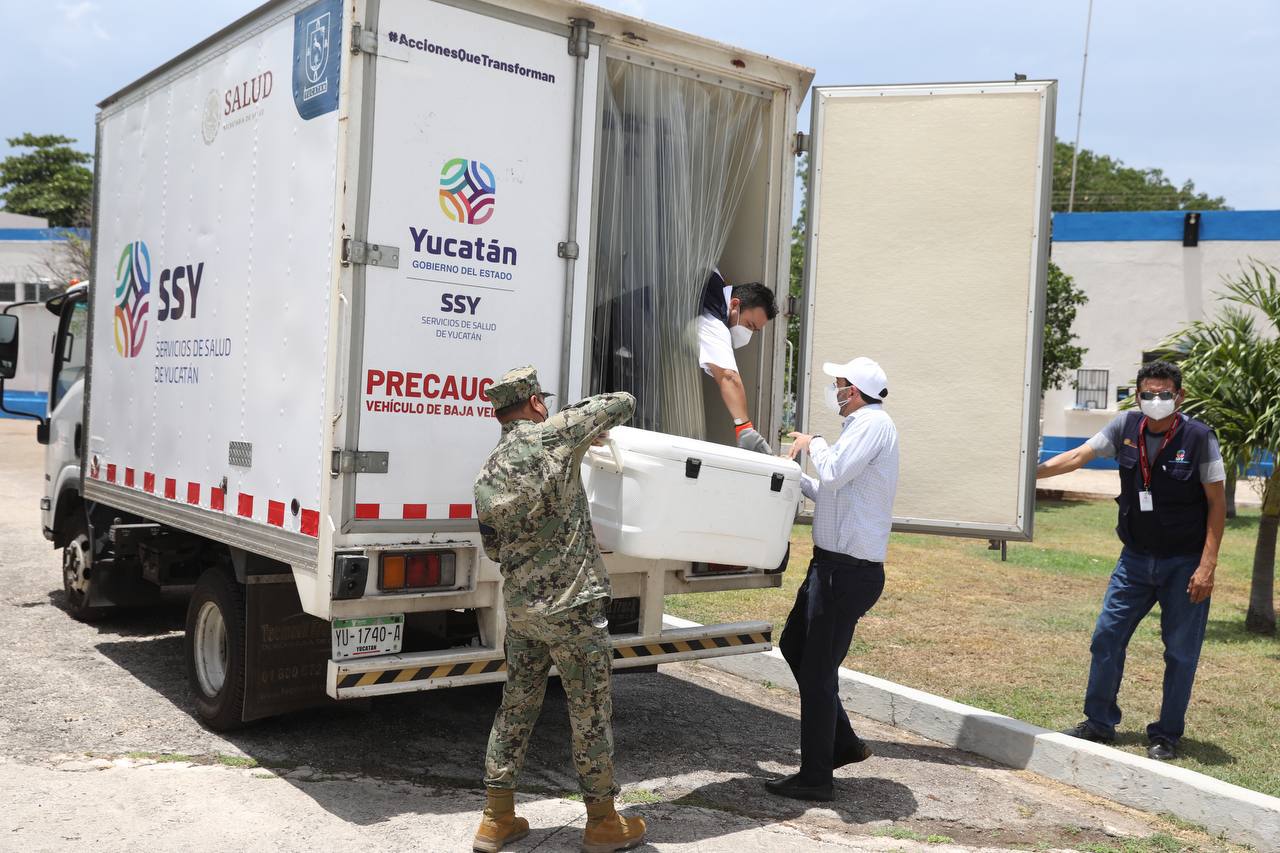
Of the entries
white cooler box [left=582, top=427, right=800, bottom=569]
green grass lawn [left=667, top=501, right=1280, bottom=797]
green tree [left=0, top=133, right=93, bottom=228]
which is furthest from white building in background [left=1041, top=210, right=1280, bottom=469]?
green tree [left=0, top=133, right=93, bottom=228]

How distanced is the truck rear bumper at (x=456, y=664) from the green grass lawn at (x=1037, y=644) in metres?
1.87

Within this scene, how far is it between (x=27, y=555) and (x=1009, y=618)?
8.03m

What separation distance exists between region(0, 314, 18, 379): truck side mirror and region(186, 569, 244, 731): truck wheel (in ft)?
9.74

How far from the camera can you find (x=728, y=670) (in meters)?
7.09

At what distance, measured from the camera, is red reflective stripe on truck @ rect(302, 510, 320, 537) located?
14.4 ft

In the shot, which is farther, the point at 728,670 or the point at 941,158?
the point at 728,670

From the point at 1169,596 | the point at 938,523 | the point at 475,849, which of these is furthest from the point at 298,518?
the point at 1169,596

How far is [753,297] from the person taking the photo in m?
5.58

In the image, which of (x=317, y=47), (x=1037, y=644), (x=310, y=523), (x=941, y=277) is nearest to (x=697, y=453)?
(x=310, y=523)

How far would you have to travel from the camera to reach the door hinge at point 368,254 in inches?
169

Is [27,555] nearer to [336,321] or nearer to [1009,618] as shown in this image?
[336,321]

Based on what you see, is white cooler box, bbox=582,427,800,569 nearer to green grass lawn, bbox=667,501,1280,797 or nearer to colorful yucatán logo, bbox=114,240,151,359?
green grass lawn, bbox=667,501,1280,797

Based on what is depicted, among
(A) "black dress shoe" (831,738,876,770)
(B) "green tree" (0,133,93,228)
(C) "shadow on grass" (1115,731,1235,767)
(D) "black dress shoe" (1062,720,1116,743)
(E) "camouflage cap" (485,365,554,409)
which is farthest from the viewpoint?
(B) "green tree" (0,133,93,228)

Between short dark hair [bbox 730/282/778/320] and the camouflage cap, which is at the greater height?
short dark hair [bbox 730/282/778/320]
